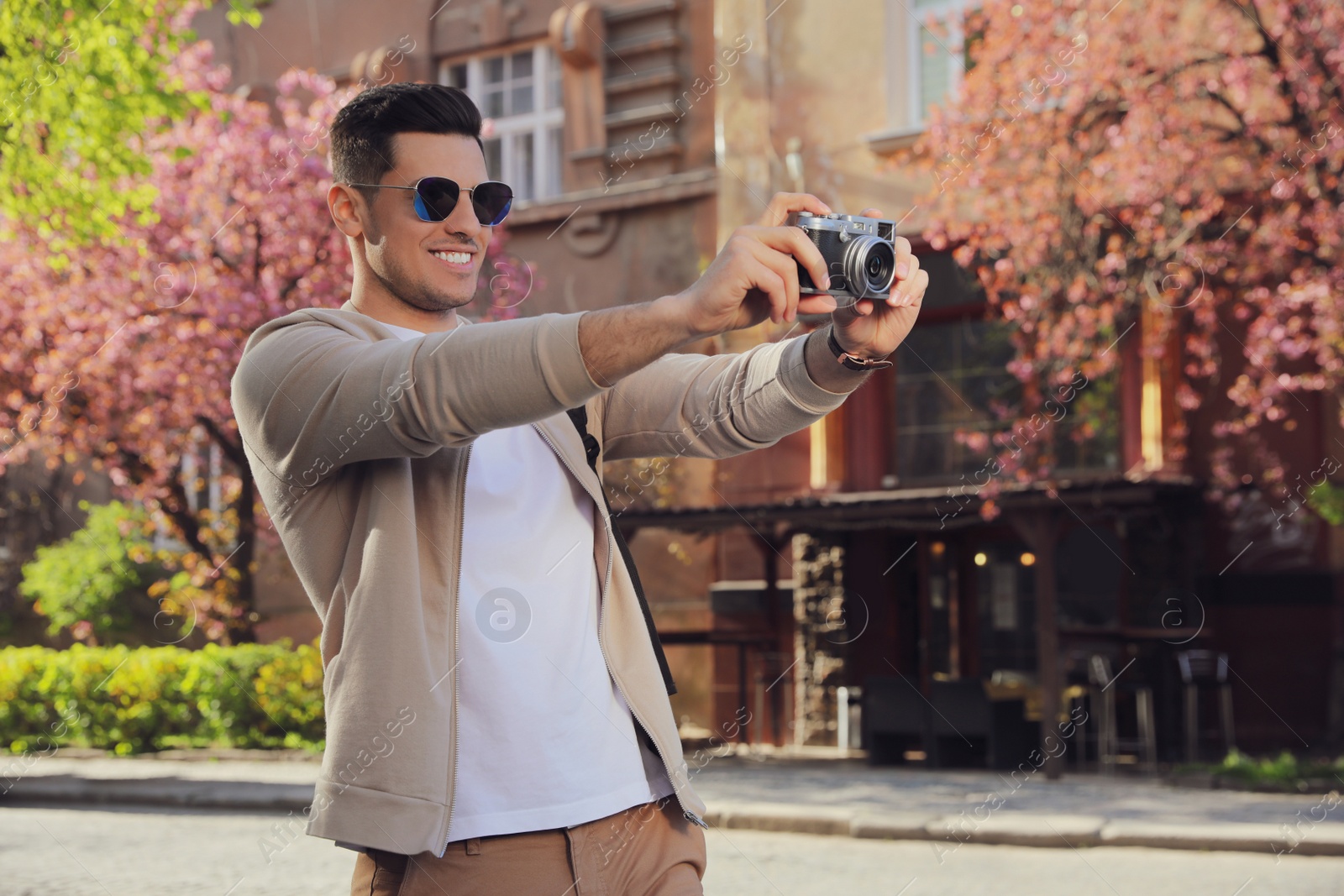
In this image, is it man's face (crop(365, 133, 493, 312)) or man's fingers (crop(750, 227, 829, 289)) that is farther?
man's face (crop(365, 133, 493, 312))

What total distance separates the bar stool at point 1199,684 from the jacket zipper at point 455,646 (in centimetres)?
1245

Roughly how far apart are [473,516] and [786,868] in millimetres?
7181

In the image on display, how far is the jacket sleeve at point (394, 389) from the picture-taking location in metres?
1.80

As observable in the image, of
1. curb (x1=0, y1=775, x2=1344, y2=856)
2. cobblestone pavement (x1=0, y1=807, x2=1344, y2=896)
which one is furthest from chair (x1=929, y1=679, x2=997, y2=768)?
cobblestone pavement (x1=0, y1=807, x2=1344, y2=896)

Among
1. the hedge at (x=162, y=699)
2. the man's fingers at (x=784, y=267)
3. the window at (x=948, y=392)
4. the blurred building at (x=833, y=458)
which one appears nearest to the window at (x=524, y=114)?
the blurred building at (x=833, y=458)

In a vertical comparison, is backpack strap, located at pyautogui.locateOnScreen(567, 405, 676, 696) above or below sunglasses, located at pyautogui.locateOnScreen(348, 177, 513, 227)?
below

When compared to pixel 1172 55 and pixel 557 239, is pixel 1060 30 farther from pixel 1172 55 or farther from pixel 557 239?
pixel 557 239

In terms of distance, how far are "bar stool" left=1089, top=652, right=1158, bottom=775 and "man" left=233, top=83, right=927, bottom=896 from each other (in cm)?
1205

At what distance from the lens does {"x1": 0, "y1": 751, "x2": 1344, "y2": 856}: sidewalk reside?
376 inches

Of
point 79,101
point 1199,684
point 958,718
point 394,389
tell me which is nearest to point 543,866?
point 394,389

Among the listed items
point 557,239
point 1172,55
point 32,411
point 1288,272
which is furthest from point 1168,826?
point 32,411

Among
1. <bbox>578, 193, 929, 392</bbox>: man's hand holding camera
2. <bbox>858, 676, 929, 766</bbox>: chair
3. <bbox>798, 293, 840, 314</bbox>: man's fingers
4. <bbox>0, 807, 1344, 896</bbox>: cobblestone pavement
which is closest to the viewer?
<bbox>578, 193, 929, 392</bbox>: man's hand holding camera

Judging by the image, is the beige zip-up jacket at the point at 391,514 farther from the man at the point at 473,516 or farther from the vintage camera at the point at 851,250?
the vintage camera at the point at 851,250

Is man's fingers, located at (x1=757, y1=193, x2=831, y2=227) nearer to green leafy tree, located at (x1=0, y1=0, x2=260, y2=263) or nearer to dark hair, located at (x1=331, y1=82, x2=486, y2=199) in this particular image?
dark hair, located at (x1=331, y1=82, x2=486, y2=199)
